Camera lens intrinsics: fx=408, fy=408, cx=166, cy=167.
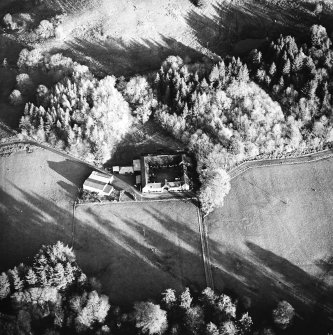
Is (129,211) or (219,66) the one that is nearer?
(129,211)

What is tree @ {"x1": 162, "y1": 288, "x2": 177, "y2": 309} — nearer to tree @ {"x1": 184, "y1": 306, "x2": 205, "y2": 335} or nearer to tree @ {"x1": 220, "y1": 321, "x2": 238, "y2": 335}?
tree @ {"x1": 184, "y1": 306, "x2": 205, "y2": 335}

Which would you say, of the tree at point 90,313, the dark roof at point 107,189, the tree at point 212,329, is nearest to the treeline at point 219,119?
the dark roof at point 107,189

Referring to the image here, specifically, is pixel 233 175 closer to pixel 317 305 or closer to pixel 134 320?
pixel 317 305

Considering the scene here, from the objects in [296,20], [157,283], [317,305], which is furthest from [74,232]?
[296,20]

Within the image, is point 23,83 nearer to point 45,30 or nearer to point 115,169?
point 45,30

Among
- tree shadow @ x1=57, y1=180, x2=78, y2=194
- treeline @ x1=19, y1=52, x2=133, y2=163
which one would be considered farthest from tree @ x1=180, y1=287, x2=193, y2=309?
treeline @ x1=19, y1=52, x2=133, y2=163

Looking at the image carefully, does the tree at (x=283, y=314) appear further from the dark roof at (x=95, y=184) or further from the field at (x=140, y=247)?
the dark roof at (x=95, y=184)
